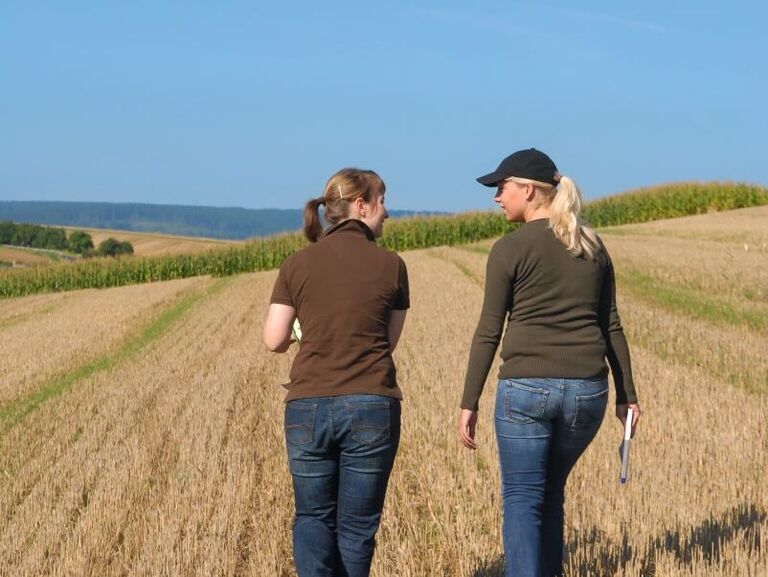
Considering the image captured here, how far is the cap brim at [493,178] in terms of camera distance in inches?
181

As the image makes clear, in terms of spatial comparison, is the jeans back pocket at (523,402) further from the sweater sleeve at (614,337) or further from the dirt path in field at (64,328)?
the dirt path in field at (64,328)

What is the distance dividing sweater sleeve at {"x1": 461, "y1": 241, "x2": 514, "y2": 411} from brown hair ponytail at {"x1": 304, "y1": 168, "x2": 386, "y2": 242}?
527mm

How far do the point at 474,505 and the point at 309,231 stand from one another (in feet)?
8.98

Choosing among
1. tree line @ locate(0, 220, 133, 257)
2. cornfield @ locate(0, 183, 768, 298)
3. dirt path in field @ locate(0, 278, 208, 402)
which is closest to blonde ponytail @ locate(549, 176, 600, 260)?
dirt path in field @ locate(0, 278, 208, 402)

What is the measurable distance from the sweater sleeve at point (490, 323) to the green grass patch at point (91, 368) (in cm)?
765

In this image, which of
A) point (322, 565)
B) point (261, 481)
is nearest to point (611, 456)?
point (261, 481)

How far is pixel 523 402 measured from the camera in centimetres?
439

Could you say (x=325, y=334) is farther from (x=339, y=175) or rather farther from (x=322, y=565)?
(x=322, y=565)

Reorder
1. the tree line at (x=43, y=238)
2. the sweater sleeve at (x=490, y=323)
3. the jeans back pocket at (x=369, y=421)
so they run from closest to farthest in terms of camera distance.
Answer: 1. the jeans back pocket at (x=369, y=421)
2. the sweater sleeve at (x=490, y=323)
3. the tree line at (x=43, y=238)

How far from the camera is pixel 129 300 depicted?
29953 millimetres

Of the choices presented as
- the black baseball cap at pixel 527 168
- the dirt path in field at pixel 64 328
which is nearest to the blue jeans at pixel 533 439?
the black baseball cap at pixel 527 168

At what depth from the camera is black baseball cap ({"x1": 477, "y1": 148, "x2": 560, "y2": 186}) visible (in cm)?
454

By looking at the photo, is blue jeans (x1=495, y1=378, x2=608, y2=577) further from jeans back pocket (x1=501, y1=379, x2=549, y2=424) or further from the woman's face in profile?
the woman's face in profile

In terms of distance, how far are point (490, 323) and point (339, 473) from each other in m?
0.81
